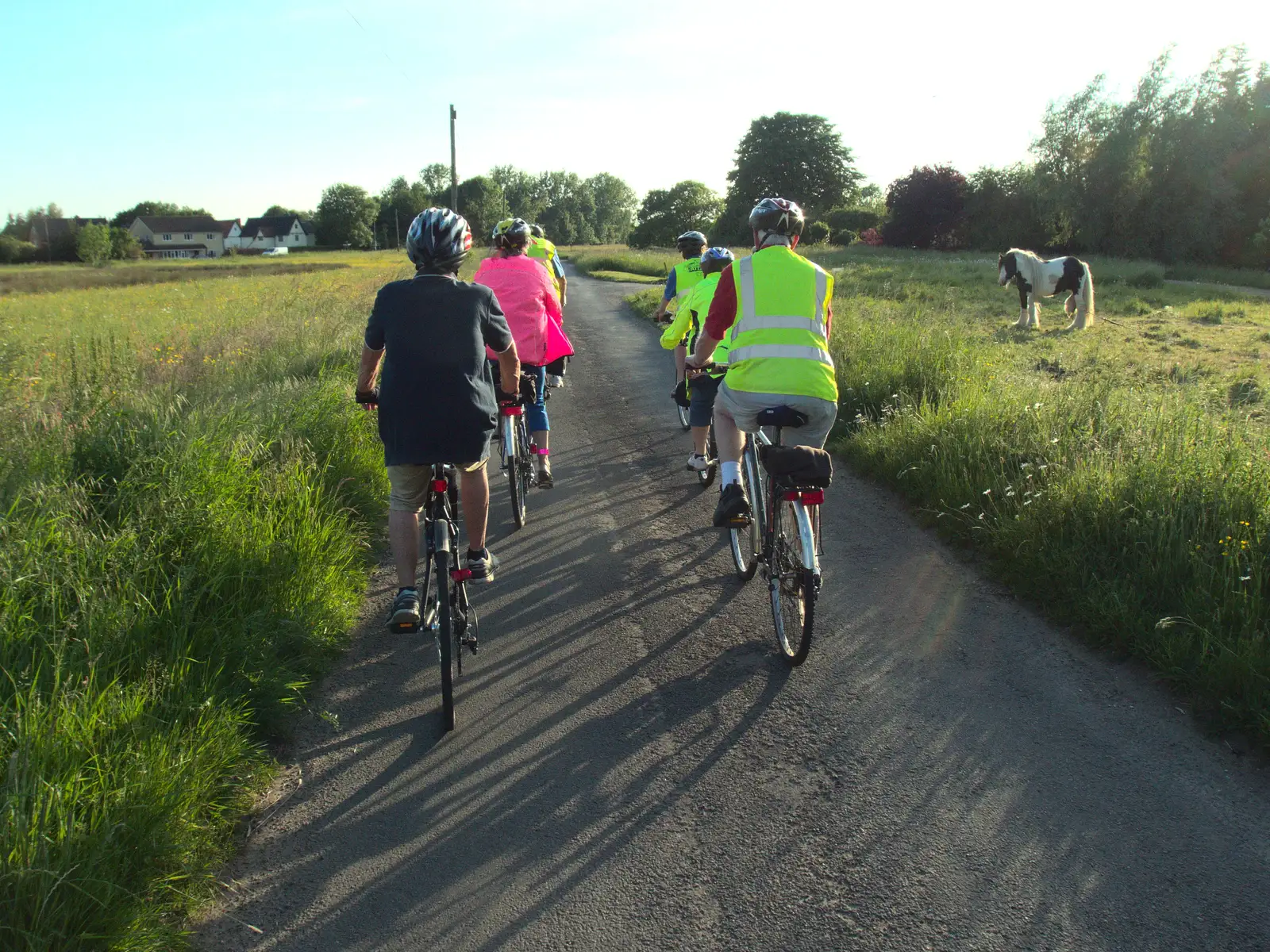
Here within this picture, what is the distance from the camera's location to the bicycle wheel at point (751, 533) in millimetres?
5035

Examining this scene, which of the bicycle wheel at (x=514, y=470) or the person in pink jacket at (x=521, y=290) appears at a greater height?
the person in pink jacket at (x=521, y=290)

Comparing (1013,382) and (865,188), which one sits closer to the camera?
(1013,382)

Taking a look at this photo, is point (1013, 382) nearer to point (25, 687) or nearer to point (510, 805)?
point (510, 805)

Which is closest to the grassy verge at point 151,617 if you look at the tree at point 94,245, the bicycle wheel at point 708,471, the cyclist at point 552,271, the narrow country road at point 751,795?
the narrow country road at point 751,795

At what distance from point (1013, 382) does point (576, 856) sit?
745cm

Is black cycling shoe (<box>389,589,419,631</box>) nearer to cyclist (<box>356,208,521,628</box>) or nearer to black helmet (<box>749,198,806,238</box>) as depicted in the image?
cyclist (<box>356,208,521,628</box>)

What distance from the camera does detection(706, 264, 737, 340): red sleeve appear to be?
4.47 metres

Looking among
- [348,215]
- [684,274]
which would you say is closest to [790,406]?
[684,274]

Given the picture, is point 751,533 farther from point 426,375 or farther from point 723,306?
point 426,375

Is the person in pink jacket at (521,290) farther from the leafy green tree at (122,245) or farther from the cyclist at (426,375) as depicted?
the leafy green tree at (122,245)

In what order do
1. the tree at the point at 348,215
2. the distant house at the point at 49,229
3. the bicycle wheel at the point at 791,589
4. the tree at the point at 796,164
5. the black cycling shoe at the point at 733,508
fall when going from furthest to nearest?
the tree at the point at 348,215 < the distant house at the point at 49,229 < the tree at the point at 796,164 < the black cycling shoe at the point at 733,508 < the bicycle wheel at the point at 791,589

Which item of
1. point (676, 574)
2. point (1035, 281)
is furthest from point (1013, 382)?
point (1035, 281)

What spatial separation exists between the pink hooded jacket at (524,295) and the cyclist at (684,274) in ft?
5.31

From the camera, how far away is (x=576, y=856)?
9.57ft
